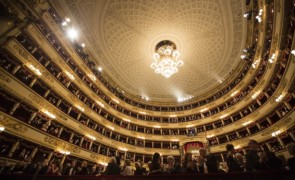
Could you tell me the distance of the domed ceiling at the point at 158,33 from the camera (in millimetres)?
14539

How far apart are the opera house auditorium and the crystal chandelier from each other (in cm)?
15

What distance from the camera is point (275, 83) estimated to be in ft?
42.2

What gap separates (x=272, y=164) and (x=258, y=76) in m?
15.3

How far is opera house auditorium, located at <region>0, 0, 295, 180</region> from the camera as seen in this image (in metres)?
8.52

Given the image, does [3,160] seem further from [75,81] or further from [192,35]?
[192,35]

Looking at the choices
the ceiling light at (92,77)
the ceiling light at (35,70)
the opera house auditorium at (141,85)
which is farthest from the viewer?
the ceiling light at (92,77)

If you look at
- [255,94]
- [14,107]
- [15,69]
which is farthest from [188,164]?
[255,94]

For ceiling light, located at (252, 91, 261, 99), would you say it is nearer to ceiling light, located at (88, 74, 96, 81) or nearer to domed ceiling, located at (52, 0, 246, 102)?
domed ceiling, located at (52, 0, 246, 102)

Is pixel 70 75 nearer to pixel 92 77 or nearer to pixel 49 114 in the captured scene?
pixel 92 77

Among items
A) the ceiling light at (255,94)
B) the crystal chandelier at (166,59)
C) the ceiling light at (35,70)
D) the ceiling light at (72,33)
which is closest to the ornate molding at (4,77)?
the ceiling light at (35,70)

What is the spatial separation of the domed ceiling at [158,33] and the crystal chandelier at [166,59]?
2.41ft

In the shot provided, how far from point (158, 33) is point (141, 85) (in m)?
9.20

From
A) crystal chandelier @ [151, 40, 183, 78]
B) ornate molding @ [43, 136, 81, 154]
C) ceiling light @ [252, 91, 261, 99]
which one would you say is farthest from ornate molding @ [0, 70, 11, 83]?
ceiling light @ [252, 91, 261, 99]

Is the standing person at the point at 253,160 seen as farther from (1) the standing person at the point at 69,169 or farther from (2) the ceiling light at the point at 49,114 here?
(2) the ceiling light at the point at 49,114
